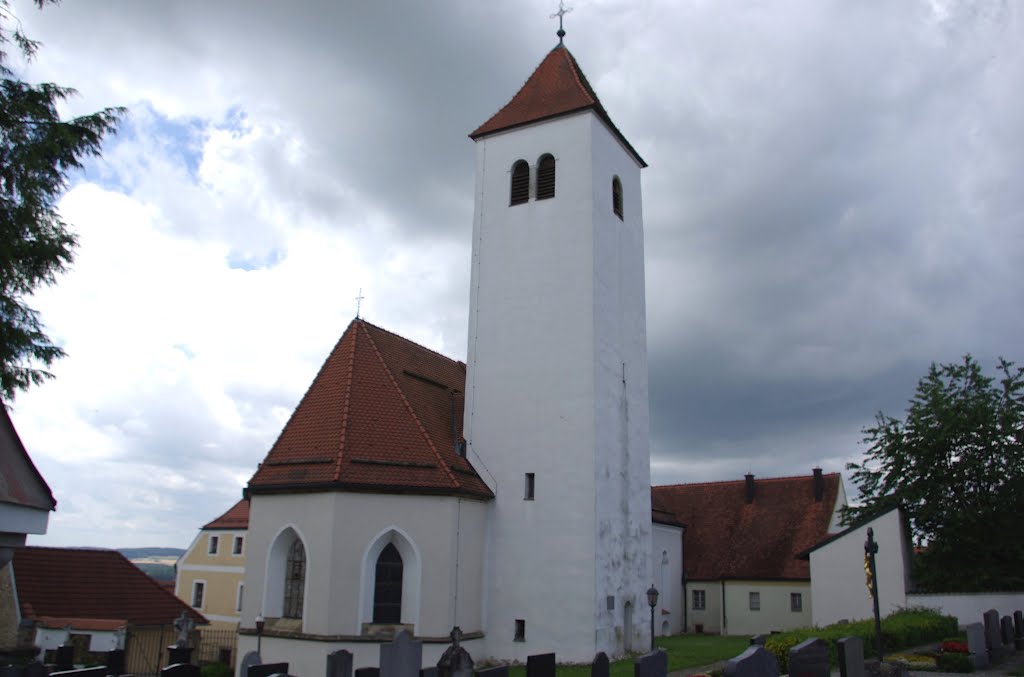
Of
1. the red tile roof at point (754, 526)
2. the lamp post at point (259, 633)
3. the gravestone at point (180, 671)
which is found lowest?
the lamp post at point (259, 633)

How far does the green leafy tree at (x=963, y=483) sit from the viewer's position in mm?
24438

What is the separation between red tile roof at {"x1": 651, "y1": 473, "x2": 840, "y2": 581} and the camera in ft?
113

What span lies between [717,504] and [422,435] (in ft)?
75.4

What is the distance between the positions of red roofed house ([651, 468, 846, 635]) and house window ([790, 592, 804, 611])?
42 mm

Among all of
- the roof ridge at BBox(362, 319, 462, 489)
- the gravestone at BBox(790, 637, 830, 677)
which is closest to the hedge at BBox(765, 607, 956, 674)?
the gravestone at BBox(790, 637, 830, 677)

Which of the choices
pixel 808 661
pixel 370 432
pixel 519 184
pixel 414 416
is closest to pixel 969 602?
pixel 808 661

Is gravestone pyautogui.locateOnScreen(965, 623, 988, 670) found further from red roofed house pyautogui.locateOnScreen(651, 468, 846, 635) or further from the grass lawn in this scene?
red roofed house pyautogui.locateOnScreen(651, 468, 846, 635)

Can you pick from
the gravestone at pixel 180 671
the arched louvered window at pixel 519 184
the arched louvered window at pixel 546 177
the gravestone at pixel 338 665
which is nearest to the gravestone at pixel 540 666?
the gravestone at pixel 338 665

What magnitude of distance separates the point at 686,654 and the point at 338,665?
44.7 ft

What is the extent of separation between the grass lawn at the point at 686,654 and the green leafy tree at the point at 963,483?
672cm

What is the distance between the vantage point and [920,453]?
26.1 m

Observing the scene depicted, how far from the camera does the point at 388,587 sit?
1942 cm

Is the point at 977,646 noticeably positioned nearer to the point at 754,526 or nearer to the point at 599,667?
the point at 599,667

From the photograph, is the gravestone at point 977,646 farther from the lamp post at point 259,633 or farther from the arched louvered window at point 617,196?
the lamp post at point 259,633
